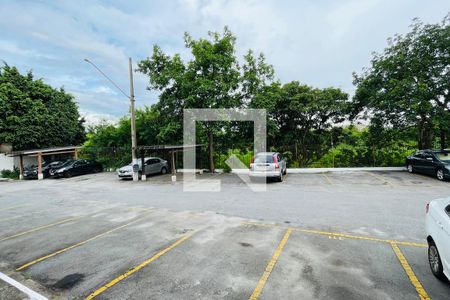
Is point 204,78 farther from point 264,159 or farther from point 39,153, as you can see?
point 39,153

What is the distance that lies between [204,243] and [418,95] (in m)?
15.6

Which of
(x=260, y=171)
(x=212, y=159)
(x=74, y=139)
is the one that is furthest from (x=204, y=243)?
(x=74, y=139)

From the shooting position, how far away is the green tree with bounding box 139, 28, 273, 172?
15.6 m

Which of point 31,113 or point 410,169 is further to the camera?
point 31,113

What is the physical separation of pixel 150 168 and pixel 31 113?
15.1 metres

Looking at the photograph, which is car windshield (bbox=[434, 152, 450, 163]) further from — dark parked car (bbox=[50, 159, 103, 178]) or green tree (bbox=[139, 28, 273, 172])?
dark parked car (bbox=[50, 159, 103, 178])

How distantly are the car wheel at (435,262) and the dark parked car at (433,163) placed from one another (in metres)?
10.7

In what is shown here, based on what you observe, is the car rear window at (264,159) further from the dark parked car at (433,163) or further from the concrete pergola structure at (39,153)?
the concrete pergola structure at (39,153)

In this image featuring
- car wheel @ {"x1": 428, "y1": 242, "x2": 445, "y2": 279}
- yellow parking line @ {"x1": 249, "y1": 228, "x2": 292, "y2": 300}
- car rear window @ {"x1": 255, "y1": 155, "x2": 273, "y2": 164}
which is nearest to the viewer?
yellow parking line @ {"x1": 249, "y1": 228, "x2": 292, "y2": 300}

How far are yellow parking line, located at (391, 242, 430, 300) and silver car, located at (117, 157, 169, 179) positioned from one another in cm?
1561

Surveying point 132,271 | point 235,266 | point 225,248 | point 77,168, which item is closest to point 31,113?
point 77,168

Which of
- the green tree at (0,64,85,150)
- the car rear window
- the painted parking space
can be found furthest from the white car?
the green tree at (0,64,85,150)

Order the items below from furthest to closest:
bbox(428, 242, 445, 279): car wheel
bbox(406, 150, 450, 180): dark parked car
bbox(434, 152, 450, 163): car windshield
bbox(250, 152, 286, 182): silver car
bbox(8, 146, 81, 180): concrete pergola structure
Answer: bbox(8, 146, 81, 180): concrete pergola structure → bbox(250, 152, 286, 182): silver car → bbox(434, 152, 450, 163): car windshield → bbox(406, 150, 450, 180): dark parked car → bbox(428, 242, 445, 279): car wheel

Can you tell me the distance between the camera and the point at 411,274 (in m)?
3.91
